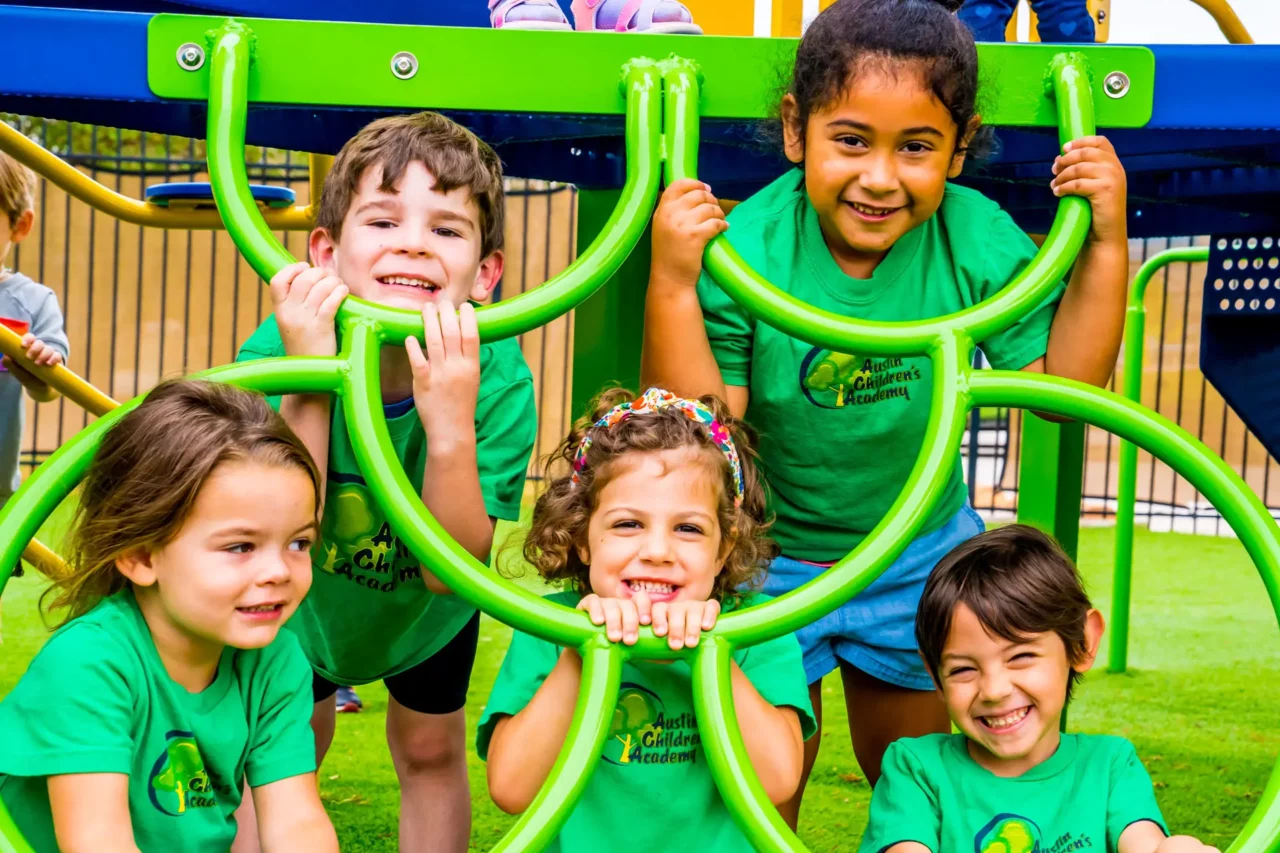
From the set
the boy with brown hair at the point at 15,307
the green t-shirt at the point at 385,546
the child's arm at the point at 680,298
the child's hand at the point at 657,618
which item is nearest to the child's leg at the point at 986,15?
the child's arm at the point at 680,298

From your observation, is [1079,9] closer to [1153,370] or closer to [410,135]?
[410,135]

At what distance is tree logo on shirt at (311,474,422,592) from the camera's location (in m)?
1.96

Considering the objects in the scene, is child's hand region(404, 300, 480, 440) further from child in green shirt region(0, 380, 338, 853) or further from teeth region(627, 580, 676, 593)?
teeth region(627, 580, 676, 593)

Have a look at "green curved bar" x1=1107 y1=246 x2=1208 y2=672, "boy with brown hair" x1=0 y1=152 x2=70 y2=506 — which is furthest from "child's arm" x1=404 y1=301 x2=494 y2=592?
"green curved bar" x1=1107 y1=246 x2=1208 y2=672

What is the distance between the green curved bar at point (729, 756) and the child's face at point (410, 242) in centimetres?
59

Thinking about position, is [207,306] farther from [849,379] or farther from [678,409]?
[678,409]

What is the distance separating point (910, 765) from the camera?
1806mm

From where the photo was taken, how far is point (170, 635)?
1.59 m

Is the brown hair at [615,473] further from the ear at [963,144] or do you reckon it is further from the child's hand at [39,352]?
the child's hand at [39,352]

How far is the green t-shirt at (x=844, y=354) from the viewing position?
198 centimetres

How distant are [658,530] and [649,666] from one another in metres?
0.19

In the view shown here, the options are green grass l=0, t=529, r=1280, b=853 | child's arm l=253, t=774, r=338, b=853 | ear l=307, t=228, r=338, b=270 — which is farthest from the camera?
green grass l=0, t=529, r=1280, b=853

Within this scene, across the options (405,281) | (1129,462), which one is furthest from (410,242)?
(1129,462)

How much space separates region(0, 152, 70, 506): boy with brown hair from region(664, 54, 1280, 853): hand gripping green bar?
223 cm
